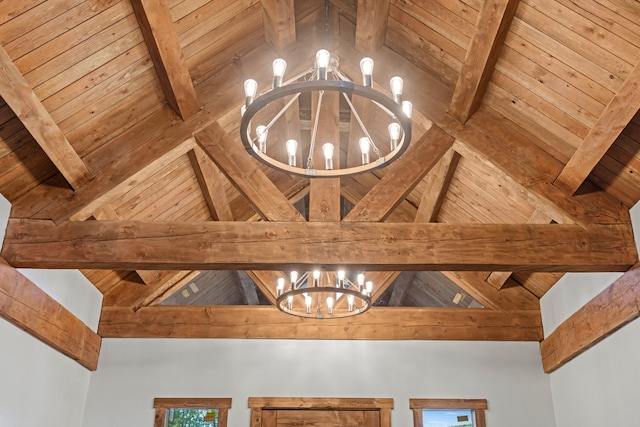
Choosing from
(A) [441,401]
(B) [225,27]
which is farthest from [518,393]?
(B) [225,27]

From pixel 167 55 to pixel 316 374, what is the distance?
4123 millimetres

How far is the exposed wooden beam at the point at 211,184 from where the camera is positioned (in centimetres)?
603

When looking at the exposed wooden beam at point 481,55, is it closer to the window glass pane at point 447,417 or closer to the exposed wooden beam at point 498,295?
the exposed wooden beam at point 498,295

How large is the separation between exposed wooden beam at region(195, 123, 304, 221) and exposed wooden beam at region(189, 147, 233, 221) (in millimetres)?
469

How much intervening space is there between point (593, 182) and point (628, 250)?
610 millimetres

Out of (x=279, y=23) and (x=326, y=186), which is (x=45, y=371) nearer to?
(x=326, y=186)

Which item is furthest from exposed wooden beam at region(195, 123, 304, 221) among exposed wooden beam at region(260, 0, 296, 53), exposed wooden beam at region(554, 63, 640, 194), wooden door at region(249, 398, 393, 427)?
wooden door at region(249, 398, 393, 427)

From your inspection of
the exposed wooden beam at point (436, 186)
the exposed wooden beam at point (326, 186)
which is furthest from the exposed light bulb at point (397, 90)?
the exposed wooden beam at point (436, 186)

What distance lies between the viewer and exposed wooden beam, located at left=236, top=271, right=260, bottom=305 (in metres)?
9.13

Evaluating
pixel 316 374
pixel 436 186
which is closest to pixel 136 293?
pixel 316 374

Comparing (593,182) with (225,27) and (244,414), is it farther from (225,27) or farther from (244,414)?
(244,414)

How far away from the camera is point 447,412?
6.92 meters

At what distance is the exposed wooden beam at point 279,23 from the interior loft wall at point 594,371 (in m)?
3.30

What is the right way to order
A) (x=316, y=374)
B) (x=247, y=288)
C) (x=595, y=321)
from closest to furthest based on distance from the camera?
1. (x=595, y=321)
2. (x=316, y=374)
3. (x=247, y=288)
